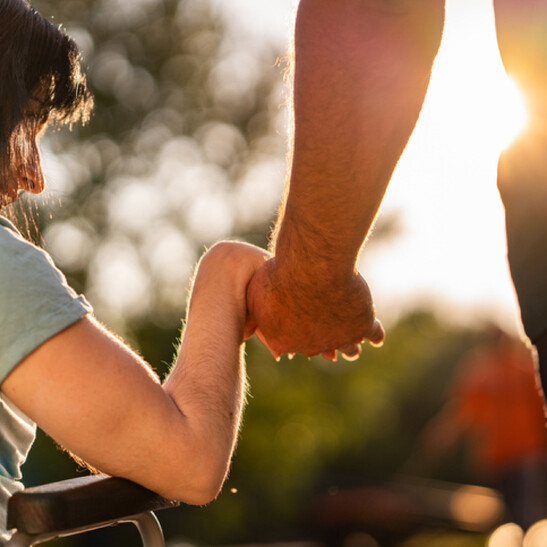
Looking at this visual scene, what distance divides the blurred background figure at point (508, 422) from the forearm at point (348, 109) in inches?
176

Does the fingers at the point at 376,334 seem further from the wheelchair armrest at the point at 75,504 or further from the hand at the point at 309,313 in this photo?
the wheelchair armrest at the point at 75,504

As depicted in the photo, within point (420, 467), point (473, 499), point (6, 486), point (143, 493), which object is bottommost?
point (420, 467)

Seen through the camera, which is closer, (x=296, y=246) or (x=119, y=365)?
(x=119, y=365)

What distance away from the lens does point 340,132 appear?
1.77 metres

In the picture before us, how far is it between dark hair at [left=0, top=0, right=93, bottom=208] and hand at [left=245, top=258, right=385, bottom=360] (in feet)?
1.91

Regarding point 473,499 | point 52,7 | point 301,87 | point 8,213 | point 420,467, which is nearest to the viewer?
point 301,87

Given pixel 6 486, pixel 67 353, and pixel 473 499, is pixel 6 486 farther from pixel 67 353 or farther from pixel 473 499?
pixel 473 499

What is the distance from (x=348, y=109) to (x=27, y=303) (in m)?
0.81

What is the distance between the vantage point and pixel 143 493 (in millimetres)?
1350

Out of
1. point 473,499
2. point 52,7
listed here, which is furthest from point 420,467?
point 52,7

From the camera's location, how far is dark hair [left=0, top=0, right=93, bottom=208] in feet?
5.45

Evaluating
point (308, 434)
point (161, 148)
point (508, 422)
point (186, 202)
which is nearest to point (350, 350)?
point (508, 422)

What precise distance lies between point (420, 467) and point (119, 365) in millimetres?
15076

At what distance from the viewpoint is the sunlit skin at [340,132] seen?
174cm
